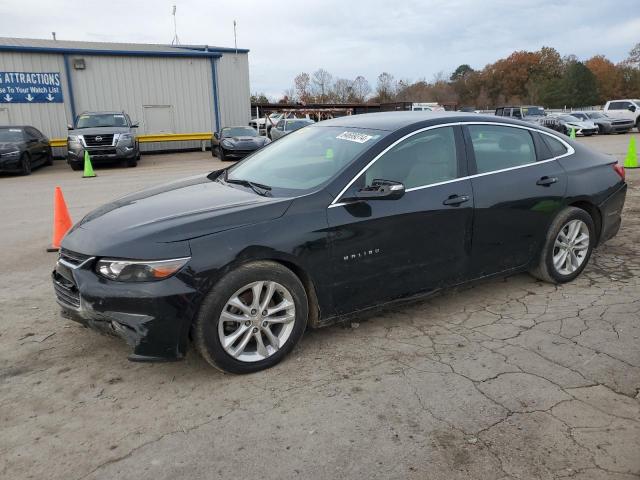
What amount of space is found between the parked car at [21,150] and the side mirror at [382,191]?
15294 millimetres

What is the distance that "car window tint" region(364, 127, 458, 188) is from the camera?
3754 mm

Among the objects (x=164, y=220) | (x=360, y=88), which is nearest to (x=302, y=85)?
(x=360, y=88)

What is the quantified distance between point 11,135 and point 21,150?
906 mm

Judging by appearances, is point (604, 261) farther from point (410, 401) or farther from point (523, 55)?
point (523, 55)

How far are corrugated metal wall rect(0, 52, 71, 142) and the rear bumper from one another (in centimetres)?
2253

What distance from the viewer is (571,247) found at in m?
4.79

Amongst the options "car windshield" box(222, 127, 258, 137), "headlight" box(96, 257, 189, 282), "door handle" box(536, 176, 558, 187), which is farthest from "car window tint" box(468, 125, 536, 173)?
"car windshield" box(222, 127, 258, 137)

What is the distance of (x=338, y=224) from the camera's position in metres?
3.46

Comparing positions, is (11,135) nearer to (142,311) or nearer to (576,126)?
(142,311)

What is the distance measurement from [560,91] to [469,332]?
76.4 meters

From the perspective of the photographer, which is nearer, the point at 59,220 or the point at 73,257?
the point at 73,257

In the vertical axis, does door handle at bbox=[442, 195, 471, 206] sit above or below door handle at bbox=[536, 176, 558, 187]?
below

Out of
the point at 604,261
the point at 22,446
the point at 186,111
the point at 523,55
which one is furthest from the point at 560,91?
the point at 22,446

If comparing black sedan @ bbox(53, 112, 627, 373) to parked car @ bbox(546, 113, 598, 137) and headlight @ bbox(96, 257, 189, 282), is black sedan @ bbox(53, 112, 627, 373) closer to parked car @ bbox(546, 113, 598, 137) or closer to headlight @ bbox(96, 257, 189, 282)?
headlight @ bbox(96, 257, 189, 282)
